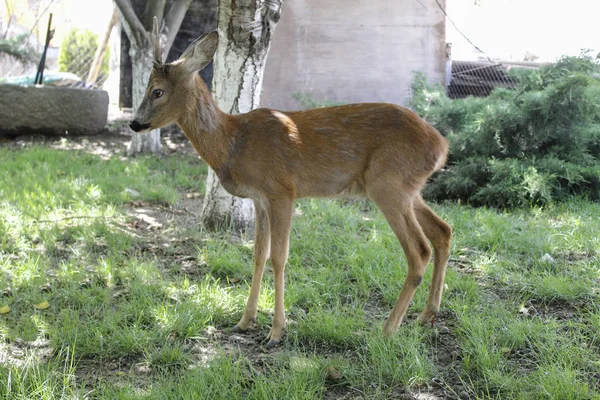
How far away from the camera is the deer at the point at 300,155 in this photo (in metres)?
4.06

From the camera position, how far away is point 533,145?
24.1ft

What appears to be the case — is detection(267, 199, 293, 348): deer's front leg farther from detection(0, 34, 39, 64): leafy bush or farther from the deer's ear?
detection(0, 34, 39, 64): leafy bush

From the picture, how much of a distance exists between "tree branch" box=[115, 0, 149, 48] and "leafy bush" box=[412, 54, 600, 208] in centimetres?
474

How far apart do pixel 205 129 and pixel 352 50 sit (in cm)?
738

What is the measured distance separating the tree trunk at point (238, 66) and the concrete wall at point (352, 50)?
4980mm

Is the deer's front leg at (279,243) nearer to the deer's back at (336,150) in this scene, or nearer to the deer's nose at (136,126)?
the deer's back at (336,150)

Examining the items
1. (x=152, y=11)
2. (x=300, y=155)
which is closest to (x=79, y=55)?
(x=152, y=11)

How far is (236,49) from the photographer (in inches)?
235

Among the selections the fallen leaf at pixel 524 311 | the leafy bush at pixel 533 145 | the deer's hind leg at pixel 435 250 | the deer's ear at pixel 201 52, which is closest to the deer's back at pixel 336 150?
the deer's hind leg at pixel 435 250

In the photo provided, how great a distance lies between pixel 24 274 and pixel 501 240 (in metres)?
4.00

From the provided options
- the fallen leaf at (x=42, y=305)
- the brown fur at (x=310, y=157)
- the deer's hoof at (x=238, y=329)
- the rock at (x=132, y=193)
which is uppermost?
the brown fur at (x=310, y=157)

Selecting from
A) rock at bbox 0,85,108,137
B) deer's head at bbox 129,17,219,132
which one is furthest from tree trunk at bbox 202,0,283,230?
rock at bbox 0,85,108,137

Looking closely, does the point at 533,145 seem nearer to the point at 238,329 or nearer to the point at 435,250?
the point at 435,250

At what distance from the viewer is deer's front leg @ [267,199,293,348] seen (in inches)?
162
